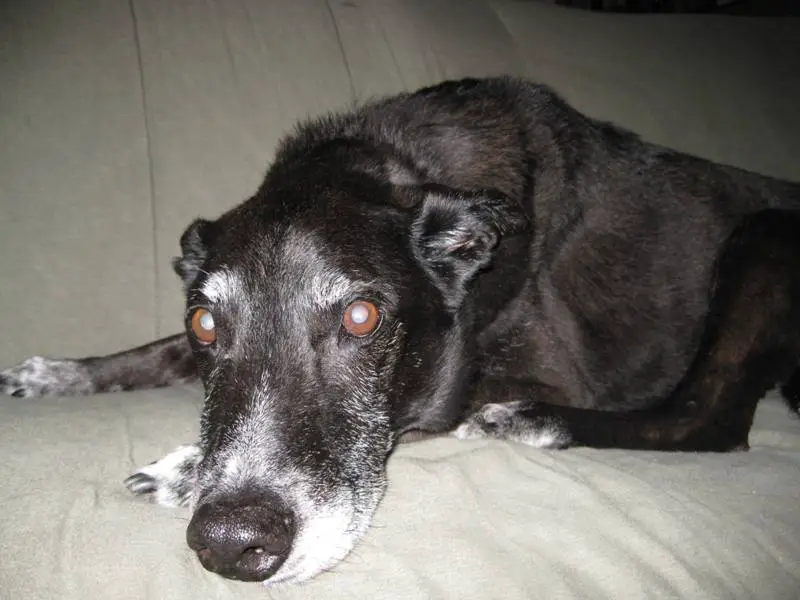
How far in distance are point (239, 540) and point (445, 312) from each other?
3.71 ft

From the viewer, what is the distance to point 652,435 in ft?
7.92

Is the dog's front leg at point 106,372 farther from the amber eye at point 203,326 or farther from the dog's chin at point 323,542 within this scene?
the dog's chin at point 323,542

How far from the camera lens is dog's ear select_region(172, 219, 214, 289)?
2236 millimetres

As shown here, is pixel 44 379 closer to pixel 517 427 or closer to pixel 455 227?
pixel 455 227

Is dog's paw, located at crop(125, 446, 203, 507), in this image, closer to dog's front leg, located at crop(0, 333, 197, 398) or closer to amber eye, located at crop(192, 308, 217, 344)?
amber eye, located at crop(192, 308, 217, 344)

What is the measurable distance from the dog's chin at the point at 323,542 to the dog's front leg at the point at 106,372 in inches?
50.0

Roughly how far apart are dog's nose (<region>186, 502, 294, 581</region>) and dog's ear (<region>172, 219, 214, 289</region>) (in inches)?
41.1

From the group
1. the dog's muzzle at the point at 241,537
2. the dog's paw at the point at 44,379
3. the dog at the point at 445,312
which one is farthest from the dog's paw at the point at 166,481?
the dog's paw at the point at 44,379

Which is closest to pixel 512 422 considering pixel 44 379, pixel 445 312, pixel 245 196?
pixel 445 312

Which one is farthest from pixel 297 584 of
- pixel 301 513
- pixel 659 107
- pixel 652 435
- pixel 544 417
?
pixel 659 107

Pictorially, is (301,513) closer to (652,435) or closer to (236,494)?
(236,494)

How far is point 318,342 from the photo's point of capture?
181 cm

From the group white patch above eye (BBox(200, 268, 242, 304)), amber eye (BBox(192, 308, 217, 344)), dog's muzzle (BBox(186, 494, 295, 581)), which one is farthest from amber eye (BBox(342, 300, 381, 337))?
dog's muzzle (BBox(186, 494, 295, 581))

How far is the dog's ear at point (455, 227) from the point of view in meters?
2.13
